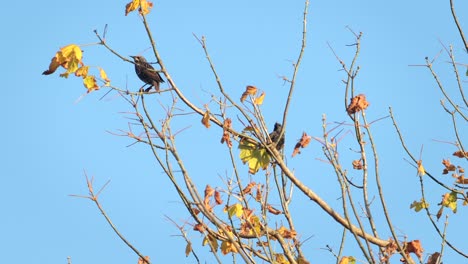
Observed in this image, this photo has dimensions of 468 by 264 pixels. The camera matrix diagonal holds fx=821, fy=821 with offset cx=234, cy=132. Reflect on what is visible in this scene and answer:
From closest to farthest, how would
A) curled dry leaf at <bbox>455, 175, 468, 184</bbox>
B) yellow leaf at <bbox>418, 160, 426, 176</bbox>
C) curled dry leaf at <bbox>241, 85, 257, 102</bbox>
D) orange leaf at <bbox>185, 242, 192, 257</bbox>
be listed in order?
curled dry leaf at <bbox>241, 85, 257, 102</bbox>, orange leaf at <bbox>185, 242, 192, 257</bbox>, yellow leaf at <bbox>418, 160, 426, 176</bbox>, curled dry leaf at <bbox>455, 175, 468, 184</bbox>

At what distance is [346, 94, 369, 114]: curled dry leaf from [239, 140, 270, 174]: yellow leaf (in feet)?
1.99

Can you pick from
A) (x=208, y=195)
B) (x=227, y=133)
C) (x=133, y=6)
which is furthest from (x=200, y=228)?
(x=133, y=6)

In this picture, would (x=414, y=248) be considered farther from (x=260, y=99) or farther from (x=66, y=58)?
(x=66, y=58)

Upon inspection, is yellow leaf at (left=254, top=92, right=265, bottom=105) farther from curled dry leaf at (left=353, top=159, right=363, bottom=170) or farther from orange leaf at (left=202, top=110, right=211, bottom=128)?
curled dry leaf at (left=353, top=159, right=363, bottom=170)

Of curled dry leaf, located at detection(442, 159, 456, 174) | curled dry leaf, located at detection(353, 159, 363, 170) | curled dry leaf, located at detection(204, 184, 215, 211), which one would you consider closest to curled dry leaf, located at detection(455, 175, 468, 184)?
curled dry leaf, located at detection(442, 159, 456, 174)

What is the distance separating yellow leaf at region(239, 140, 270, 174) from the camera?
504 cm

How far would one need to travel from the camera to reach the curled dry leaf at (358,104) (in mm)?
4785

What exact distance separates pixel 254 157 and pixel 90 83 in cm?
111

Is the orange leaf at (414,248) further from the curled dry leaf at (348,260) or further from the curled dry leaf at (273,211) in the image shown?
the curled dry leaf at (273,211)

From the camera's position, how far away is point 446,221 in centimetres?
583

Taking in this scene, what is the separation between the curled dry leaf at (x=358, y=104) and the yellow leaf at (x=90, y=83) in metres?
1.57

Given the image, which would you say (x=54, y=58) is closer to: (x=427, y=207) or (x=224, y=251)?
(x=224, y=251)

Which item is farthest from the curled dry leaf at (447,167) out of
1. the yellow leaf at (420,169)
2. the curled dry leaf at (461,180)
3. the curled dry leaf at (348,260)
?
the curled dry leaf at (348,260)

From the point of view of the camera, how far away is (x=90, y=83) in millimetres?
5078
